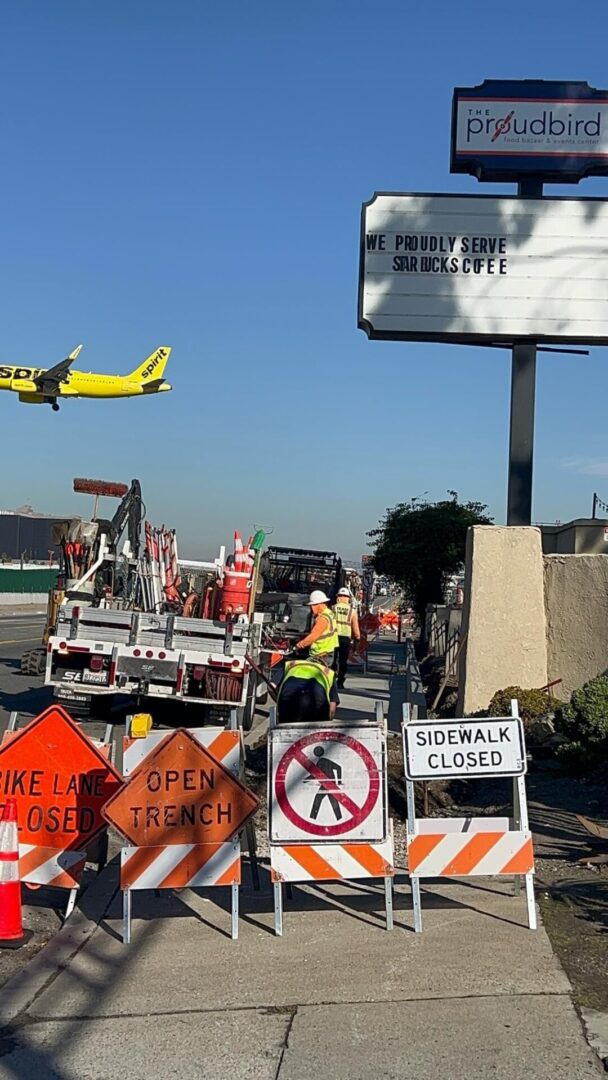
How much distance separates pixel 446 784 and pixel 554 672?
4.04 metres

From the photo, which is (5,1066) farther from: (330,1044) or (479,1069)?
(479,1069)

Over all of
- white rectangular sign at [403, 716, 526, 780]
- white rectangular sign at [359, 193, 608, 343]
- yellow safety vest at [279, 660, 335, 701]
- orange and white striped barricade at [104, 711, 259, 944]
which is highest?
white rectangular sign at [359, 193, 608, 343]

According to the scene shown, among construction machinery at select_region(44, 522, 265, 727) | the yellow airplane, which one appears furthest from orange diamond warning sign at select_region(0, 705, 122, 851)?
the yellow airplane

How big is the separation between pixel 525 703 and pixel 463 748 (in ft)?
23.0

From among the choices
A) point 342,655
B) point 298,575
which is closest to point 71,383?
point 298,575

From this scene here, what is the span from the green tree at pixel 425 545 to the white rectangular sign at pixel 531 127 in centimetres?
1884

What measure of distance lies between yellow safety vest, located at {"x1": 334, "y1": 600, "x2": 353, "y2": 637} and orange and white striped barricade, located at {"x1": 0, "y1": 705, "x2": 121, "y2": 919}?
1054 cm

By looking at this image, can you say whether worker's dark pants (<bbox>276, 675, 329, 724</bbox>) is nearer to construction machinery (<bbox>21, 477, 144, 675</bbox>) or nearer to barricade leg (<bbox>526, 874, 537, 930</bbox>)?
barricade leg (<bbox>526, 874, 537, 930</bbox>)

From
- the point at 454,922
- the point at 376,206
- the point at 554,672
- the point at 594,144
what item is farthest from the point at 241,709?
the point at 594,144

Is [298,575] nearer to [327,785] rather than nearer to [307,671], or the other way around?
[307,671]

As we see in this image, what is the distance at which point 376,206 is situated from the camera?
1574 cm

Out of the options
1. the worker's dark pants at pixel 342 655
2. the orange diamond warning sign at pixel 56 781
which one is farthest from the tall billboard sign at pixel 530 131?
the orange diamond warning sign at pixel 56 781

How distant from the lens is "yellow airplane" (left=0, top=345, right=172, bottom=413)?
166 feet

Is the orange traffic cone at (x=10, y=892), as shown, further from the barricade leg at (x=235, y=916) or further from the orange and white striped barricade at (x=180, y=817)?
the barricade leg at (x=235, y=916)
